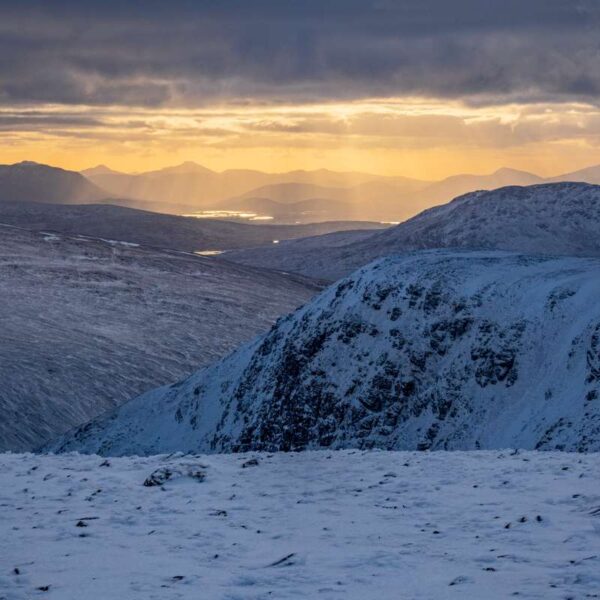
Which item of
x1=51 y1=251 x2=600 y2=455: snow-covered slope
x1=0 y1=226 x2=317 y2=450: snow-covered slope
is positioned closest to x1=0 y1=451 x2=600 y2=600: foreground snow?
x1=51 y1=251 x2=600 y2=455: snow-covered slope

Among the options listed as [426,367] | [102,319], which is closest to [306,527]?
[426,367]

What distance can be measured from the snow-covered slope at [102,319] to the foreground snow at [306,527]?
42.2m

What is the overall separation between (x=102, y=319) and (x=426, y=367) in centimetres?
6538

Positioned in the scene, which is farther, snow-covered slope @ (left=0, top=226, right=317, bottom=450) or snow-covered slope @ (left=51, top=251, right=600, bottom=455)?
snow-covered slope @ (left=0, top=226, right=317, bottom=450)

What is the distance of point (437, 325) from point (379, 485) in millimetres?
21210

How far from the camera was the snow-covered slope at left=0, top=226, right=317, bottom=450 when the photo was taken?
68938 millimetres

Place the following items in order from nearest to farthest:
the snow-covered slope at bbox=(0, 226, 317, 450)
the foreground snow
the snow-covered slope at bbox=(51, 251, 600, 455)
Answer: the foreground snow → the snow-covered slope at bbox=(51, 251, 600, 455) → the snow-covered slope at bbox=(0, 226, 317, 450)

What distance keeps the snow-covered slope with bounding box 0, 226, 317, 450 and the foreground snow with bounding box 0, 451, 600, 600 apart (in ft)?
139

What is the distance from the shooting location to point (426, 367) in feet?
126

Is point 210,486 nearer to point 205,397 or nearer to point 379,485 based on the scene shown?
point 379,485

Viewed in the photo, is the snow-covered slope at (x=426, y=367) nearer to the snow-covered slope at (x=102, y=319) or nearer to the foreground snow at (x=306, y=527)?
the foreground snow at (x=306, y=527)

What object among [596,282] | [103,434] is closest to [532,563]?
[596,282]

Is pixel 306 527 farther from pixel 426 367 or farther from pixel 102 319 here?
pixel 102 319

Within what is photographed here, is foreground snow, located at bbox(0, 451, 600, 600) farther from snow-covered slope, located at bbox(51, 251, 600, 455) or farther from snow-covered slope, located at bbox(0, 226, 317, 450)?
snow-covered slope, located at bbox(0, 226, 317, 450)
